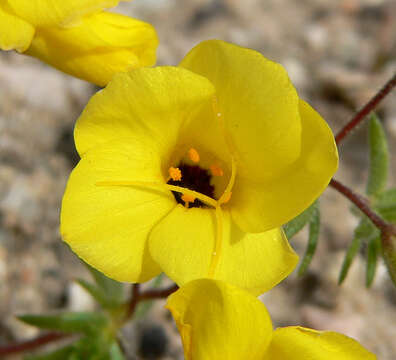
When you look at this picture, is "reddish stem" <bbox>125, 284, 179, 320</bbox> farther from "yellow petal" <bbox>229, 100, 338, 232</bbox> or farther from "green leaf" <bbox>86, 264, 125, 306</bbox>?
"yellow petal" <bbox>229, 100, 338, 232</bbox>

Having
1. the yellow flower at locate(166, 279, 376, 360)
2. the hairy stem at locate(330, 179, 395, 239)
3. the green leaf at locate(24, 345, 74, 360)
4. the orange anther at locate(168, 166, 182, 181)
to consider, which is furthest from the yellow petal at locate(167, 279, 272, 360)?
the green leaf at locate(24, 345, 74, 360)

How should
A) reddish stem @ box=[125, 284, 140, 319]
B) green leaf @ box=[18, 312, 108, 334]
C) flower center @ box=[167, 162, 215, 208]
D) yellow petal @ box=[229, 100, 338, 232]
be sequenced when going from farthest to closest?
green leaf @ box=[18, 312, 108, 334]
reddish stem @ box=[125, 284, 140, 319]
flower center @ box=[167, 162, 215, 208]
yellow petal @ box=[229, 100, 338, 232]

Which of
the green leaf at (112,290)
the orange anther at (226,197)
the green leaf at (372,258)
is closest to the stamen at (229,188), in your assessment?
the orange anther at (226,197)

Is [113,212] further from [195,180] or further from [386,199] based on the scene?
Answer: [386,199]

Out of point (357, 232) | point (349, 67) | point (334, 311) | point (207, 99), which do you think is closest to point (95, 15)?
point (207, 99)

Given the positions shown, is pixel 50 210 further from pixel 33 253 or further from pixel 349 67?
pixel 349 67

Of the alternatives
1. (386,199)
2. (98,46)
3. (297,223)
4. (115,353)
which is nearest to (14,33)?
(98,46)
